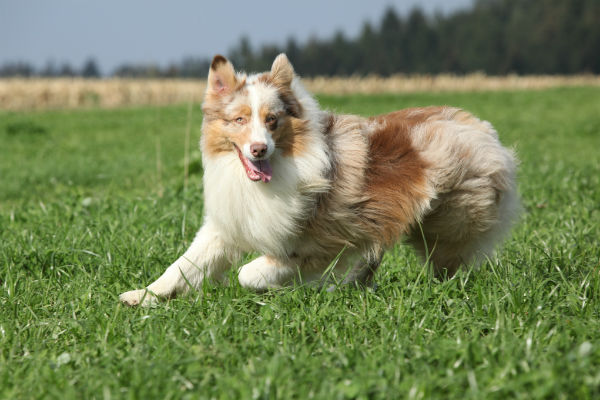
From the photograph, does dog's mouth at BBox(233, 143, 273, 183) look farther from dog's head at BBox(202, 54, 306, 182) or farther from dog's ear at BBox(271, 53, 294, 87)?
dog's ear at BBox(271, 53, 294, 87)

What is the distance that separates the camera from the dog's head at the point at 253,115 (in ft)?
11.9

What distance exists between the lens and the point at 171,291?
400 centimetres

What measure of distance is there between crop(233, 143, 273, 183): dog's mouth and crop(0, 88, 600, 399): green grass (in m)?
0.69

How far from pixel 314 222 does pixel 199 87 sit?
3056 centimetres

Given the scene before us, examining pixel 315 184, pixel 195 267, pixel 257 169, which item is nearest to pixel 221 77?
pixel 257 169

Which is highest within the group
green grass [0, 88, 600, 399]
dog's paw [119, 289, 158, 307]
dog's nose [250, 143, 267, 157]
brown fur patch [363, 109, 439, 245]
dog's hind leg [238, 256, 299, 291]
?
dog's nose [250, 143, 267, 157]

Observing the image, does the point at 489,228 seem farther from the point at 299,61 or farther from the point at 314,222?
the point at 299,61

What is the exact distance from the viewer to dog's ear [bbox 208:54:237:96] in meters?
3.82

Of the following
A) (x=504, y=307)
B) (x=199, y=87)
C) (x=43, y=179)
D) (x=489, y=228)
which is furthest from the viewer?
(x=199, y=87)

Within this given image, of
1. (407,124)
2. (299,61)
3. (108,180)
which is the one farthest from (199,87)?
(299,61)

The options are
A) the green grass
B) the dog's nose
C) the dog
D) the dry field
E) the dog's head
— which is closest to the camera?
the green grass

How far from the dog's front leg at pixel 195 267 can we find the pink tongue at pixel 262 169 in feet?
1.86

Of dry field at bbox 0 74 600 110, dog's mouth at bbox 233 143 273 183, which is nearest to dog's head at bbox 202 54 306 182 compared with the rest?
dog's mouth at bbox 233 143 273 183

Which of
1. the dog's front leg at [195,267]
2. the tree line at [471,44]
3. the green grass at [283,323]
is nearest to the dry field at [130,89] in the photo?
the green grass at [283,323]
